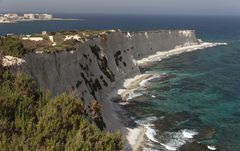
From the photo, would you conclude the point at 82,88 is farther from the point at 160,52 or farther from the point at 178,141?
the point at 160,52

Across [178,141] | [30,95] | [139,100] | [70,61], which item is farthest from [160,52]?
[30,95]

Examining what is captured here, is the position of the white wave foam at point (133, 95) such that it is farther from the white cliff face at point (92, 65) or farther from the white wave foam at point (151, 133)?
the white wave foam at point (151, 133)

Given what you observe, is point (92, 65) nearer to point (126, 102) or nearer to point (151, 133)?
point (126, 102)

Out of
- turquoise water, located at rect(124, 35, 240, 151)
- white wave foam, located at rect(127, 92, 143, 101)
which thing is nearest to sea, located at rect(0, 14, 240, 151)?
turquoise water, located at rect(124, 35, 240, 151)

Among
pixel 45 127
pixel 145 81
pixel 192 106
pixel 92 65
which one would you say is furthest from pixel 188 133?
pixel 45 127

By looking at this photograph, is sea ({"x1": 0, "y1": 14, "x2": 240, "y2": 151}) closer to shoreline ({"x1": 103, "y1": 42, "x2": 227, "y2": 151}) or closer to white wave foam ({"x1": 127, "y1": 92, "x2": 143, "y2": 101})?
white wave foam ({"x1": 127, "y1": 92, "x2": 143, "y2": 101})
